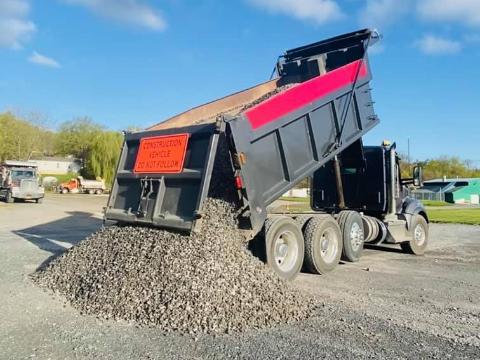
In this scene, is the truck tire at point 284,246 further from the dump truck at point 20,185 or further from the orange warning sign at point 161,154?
the dump truck at point 20,185

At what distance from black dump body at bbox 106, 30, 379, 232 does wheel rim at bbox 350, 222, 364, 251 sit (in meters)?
1.64

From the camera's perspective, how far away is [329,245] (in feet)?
27.8

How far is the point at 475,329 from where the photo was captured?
5.16 metres

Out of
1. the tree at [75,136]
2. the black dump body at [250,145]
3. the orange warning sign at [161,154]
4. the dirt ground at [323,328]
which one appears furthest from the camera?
the tree at [75,136]

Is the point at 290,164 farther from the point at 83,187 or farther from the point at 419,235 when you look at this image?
the point at 83,187

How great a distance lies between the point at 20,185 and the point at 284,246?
27.7 metres

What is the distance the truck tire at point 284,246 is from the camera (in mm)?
7090

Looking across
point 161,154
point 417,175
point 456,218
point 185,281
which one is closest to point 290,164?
point 161,154

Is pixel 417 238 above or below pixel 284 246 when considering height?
above

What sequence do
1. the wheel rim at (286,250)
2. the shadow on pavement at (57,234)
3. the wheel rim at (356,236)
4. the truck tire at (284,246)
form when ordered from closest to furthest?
the truck tire at (284,246), the wheel rim at (286,250), the wheel rim at (356,236), the shadow on pavement at (57,234)

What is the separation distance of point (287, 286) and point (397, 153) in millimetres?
5818

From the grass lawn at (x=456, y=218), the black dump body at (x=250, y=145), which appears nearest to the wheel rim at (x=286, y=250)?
the black dump body at (x=250, y=145)

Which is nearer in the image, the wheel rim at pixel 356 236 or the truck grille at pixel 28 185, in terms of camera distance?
the wheel rim at pixel 356 236

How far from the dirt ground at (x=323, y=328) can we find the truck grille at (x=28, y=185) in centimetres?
2436
